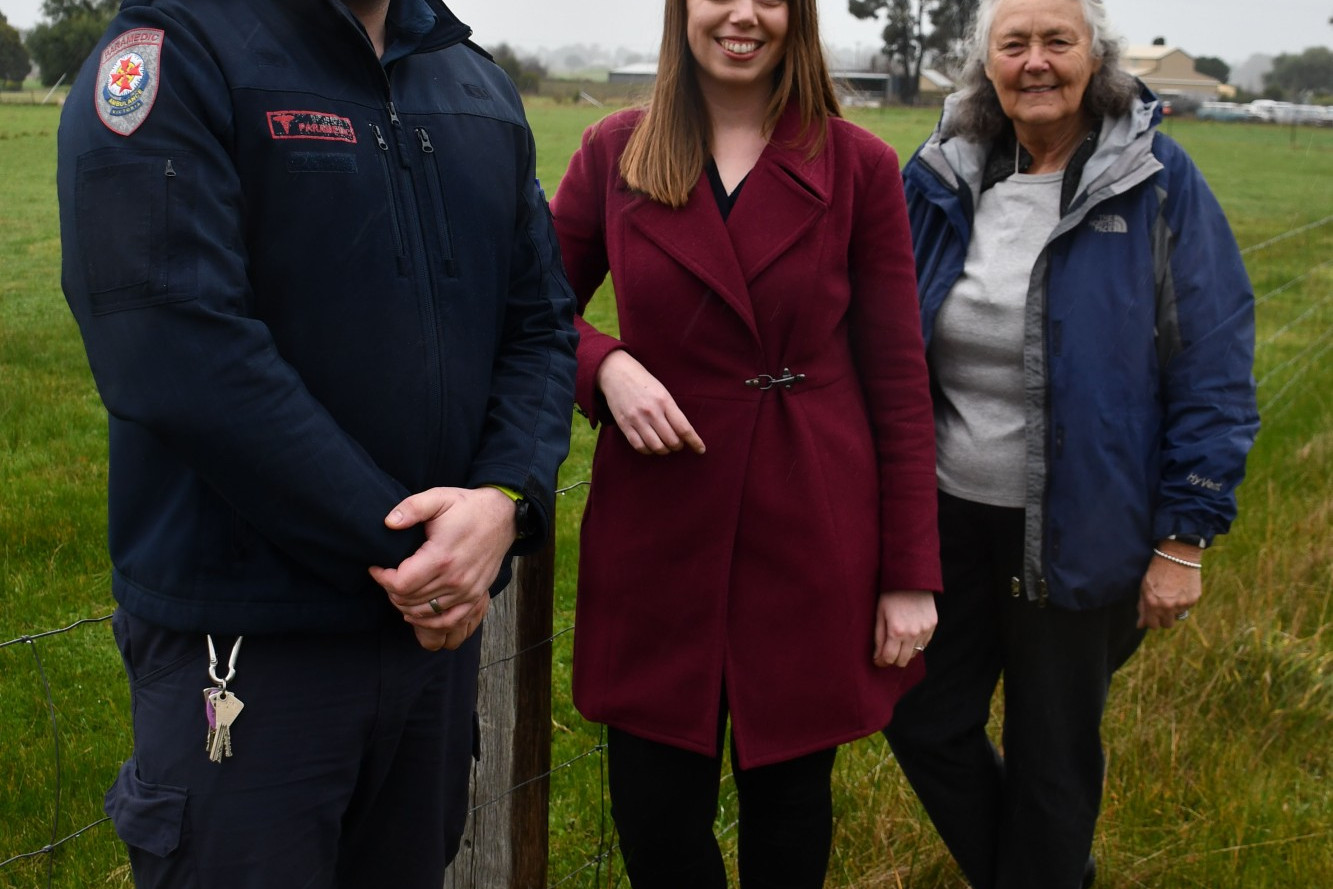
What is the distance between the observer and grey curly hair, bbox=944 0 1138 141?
9.03ft

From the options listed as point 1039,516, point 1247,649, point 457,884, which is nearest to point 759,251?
point 1039,516

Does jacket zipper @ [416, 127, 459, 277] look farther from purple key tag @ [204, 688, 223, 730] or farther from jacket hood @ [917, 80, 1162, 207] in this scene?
jacket hood @ [917, 80, 1162, 207]

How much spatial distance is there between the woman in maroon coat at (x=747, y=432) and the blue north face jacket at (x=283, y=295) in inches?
18.3

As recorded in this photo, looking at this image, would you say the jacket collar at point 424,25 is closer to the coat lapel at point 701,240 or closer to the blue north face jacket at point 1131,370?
the coat lapel at point 701,240

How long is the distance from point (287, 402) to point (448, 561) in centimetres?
31

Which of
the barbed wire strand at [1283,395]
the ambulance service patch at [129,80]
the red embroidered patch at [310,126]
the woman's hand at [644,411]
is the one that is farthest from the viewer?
the barbed wire strand at [1283,395]

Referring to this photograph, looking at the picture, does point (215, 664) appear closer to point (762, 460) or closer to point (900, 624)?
point (762, 460)

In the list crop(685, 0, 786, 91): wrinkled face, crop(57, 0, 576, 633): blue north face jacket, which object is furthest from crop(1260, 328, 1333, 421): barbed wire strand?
crop(57, 0, 576, 633): blue north face jacket

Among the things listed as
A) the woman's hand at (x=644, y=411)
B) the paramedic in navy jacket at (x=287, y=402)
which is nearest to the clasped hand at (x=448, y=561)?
the paramedic in navy jacket at (x=287, y=402)

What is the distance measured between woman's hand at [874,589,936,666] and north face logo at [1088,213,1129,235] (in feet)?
2.71

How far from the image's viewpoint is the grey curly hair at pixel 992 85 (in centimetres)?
275

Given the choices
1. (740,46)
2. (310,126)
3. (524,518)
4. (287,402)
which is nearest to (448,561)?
(524,518)

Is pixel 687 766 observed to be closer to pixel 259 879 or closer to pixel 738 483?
pixel 738 483

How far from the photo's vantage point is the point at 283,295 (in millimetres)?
1708
